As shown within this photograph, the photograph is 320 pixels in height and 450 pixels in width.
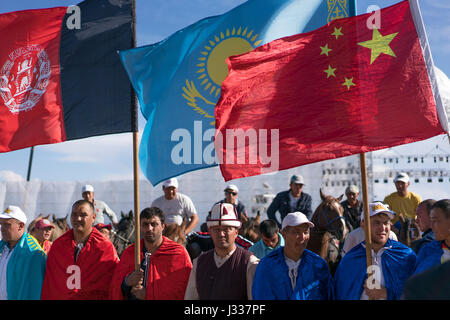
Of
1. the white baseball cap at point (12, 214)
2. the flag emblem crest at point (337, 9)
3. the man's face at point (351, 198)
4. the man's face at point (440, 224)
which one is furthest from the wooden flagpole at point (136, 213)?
the man's face at point (351, 198)

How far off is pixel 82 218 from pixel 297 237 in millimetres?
2347

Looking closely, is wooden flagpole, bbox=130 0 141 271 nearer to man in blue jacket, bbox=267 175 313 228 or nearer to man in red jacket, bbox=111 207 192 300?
man in red jacket, bbox=111 207 192 300

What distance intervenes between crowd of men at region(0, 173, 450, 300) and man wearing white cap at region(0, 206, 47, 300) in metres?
0.01

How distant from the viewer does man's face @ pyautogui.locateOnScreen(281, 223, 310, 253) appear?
452 centimetres

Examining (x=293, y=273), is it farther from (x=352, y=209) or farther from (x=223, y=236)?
(x=352, y=209)

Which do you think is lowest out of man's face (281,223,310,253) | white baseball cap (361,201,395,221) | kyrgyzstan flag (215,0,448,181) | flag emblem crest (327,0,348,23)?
man's face (281,223,310,253)

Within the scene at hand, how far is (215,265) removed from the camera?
4629 millimetres

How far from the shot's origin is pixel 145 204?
72.8ft

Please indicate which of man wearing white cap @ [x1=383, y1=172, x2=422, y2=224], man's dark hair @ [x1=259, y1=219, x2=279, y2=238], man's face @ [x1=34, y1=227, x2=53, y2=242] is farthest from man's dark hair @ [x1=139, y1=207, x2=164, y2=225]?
man wearing white cap @ [x1=383, y1=172, x2=422, y2=224]

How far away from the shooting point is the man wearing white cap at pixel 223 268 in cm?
447

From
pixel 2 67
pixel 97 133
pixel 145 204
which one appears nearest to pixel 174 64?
pixel 97 133

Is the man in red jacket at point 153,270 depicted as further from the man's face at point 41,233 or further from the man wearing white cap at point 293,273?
the man's face at point 41,233

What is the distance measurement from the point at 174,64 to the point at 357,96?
235 centimetres
